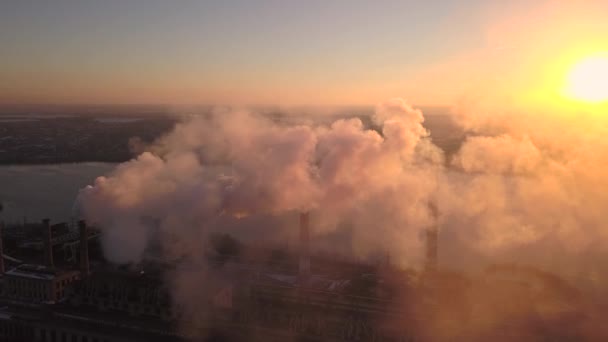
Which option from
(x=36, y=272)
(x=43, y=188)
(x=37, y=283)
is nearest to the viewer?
(x=37, y=283)


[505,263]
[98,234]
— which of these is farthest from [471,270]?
[98,234]

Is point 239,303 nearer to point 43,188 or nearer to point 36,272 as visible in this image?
point 36,272

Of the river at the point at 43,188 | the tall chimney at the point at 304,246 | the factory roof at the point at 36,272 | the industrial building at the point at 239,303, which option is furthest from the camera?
the river at the point at 43,188

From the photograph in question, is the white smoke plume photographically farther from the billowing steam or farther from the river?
the river

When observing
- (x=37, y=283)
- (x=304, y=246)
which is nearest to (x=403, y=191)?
(x=304, y=246)

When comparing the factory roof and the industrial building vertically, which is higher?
the factory roof

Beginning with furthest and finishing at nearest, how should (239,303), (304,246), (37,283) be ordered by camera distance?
(304,246) < (37,283) < (239,303)

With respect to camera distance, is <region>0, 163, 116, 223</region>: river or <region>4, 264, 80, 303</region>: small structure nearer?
<region>4, 264, 80, 303</region>: small structure

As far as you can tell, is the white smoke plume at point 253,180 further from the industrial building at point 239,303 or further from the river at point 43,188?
the river at point 43,188

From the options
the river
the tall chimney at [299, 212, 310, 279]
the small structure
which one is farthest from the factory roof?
the river

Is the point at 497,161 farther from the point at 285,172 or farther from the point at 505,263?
the point at 285,172

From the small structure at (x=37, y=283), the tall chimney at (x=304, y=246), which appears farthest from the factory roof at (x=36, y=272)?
the tall chimney at (x=304, y=246)
